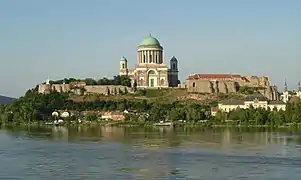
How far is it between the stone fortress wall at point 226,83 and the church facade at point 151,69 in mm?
2564

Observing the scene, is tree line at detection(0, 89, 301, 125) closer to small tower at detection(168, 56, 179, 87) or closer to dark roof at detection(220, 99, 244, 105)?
dark roof at detection(220, 99, 244, 105)

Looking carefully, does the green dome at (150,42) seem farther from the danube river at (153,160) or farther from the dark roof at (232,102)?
the danube river at (153,160)

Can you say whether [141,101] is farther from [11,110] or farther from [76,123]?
[11,110]

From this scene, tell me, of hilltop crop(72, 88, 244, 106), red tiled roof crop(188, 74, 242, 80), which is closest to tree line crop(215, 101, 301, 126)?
hilltop crop(72, 88, 244, 106)

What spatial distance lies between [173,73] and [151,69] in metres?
3.64

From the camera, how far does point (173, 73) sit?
63.8 meters

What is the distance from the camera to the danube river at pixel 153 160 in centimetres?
1750

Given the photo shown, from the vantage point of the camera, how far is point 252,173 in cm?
1758

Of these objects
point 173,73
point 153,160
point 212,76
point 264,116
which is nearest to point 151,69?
point 173,73

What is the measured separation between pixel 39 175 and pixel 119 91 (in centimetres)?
4157

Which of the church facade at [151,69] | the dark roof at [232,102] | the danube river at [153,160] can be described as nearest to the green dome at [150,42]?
the church facade at [151,69]

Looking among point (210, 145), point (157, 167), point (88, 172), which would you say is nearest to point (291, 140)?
point (210, 145)

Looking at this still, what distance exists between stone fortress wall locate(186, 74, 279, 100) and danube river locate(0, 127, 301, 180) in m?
29.7

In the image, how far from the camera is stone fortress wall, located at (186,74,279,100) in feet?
193
